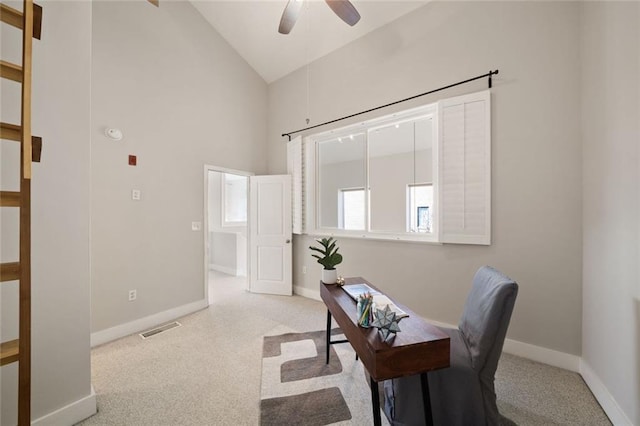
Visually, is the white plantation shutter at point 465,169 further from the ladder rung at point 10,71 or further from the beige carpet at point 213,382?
the ladder rung at point 10,71

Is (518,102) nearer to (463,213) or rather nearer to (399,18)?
(463,213)

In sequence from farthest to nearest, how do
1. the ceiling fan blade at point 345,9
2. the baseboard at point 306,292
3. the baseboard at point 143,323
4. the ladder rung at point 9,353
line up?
the baseboard at point 306,292 < the baseboard at point 143,323 < the ceiling fan blade at point 345,9 < the ladder rung at point 9,353

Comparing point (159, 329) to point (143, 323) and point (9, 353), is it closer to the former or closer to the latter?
point (143, 323)

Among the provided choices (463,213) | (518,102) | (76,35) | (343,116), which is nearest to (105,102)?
(76,35)

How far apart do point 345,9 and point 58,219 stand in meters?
2.58

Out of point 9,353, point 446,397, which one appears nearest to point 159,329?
point 9,353

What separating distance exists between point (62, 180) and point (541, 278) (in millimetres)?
3711

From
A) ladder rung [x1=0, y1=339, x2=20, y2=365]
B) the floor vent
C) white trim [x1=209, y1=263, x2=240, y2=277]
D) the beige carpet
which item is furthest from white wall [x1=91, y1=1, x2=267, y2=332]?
white trim [x1=209, y1=263, x2=240, y2=277]

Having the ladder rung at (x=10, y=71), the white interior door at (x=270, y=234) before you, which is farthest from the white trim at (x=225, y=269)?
the ladder rung at (x=10, y=71)

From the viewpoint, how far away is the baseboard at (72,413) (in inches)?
57.7

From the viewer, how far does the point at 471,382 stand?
4.44 feet

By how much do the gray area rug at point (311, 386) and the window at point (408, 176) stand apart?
1.56 metres

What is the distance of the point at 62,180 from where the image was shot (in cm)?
156

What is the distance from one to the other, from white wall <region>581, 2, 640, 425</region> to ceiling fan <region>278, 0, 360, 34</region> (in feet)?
5.68
